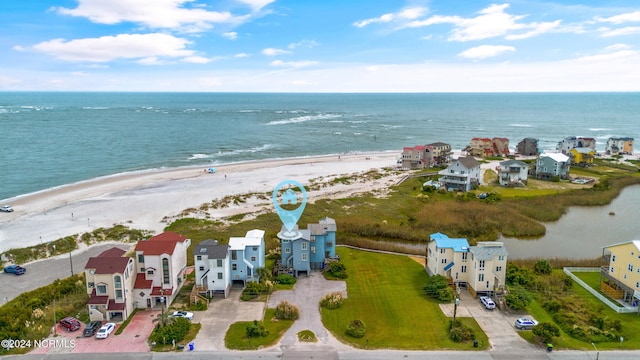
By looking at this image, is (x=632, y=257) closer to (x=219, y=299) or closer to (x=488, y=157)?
(x=219, y=299)

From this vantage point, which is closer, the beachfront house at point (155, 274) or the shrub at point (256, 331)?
the shrub at point (256, 331)

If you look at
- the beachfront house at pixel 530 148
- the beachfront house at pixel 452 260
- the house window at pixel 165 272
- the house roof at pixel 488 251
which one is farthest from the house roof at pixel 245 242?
the beachfront house at pixel 530 148

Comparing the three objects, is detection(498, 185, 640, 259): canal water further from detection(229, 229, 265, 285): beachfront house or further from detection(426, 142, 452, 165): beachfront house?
detection(426, 142, 452, 165): beachfront house

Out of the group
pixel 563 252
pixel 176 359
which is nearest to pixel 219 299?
pixel 176 359

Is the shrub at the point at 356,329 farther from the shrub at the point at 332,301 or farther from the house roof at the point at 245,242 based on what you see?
the house roof at the point at 245,242

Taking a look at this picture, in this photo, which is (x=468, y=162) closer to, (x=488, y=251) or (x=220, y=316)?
(x=488, y=251)

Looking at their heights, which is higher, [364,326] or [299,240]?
[299,240]

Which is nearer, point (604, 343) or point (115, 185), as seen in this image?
point (604, 343)
